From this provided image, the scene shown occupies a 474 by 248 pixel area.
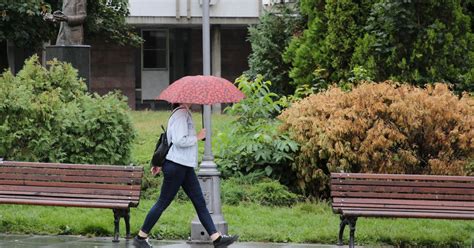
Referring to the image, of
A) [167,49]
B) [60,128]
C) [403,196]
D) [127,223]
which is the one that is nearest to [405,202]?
[403,196]

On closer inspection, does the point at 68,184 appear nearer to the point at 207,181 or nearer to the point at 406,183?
the point at 207,181

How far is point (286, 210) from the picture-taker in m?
12.8

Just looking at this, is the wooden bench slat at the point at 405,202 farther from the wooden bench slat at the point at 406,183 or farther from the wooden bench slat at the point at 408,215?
the wooden bench slat at the point at 408,215

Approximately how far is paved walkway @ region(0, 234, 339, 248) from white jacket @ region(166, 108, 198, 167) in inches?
A: 47.9

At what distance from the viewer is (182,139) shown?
33.1 feet

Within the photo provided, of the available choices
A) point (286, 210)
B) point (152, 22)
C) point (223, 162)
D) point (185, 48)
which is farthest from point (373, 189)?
point (185, 48)

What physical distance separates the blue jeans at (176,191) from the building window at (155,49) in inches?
1005

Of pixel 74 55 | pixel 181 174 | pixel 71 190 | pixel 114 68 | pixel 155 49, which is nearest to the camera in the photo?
pixel 181 174

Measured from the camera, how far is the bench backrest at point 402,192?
421 inches

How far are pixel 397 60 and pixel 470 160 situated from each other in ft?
10.1

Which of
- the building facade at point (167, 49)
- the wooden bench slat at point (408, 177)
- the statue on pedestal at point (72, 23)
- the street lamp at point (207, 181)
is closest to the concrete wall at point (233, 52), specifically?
the building facade at point (167, 49)

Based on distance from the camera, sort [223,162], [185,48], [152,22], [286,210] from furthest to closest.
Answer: [185,48] → [152,22] → [223,162] → [286,210]

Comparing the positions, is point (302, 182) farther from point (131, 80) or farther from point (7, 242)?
point (131, 80)

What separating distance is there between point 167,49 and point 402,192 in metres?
25.6
